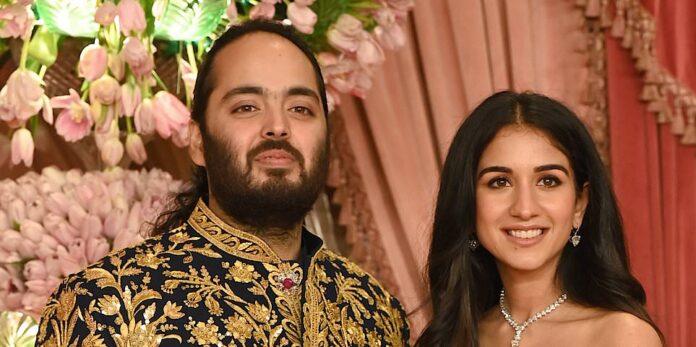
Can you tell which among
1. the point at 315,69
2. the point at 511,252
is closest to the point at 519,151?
the point at 511,252

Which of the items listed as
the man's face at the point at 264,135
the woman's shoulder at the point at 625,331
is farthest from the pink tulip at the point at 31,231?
the woman's shoulder at the point at 625,331

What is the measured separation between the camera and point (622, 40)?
10.7ft

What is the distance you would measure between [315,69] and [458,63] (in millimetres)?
970

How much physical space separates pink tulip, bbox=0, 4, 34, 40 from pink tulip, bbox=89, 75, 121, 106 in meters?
0.16

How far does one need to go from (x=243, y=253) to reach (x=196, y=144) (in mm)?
244

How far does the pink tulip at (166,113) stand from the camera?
2479 mm

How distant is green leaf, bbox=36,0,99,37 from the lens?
8.02 feet

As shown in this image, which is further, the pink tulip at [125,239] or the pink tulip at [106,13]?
the pink tulip at [125,239]

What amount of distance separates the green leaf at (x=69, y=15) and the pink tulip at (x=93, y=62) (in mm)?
90

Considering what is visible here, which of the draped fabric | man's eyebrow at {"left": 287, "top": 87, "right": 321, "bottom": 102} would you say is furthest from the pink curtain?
→ man's eyebrow at {"left": 287, "top": 87, "right": 321, "bottom": 102}

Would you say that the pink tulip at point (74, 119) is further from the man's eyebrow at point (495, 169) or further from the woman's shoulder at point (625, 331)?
the woman's shoulder at point (625, 331)

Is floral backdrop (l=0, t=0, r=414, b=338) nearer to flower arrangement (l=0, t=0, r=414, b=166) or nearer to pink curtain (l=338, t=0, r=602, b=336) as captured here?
flower arrangement (l=0, t=0, r=414, b=166)

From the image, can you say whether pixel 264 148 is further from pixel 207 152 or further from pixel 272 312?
pixel 272 312

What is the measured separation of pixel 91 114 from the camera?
2.47 metres
